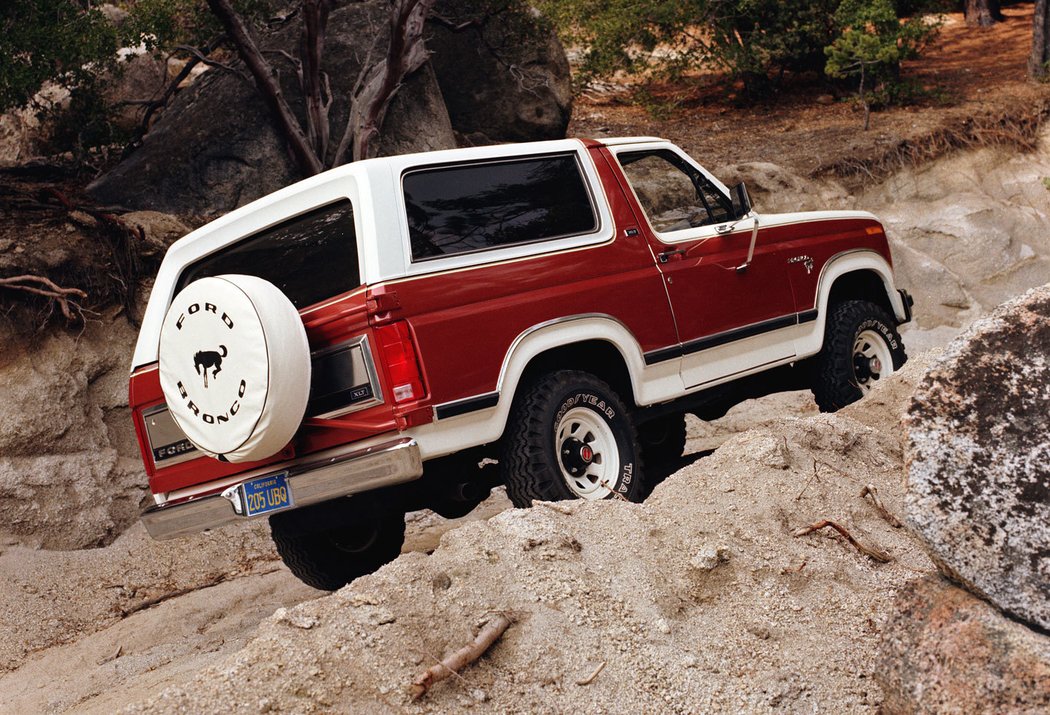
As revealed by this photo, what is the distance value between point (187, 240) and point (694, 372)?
109 inches

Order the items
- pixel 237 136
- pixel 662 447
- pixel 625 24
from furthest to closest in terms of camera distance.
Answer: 1. pixel 625 24
2. pixel 237 136
3. pixel 662 447

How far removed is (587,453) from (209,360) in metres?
1.82

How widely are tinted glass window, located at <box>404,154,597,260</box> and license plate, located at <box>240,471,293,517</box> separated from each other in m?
1.15

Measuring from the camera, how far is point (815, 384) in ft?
22.6

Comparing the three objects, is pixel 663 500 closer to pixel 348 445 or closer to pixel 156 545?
pixel 348 445

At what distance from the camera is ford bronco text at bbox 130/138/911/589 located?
4.53m

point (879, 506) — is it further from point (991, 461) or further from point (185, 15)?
point (185, 15)

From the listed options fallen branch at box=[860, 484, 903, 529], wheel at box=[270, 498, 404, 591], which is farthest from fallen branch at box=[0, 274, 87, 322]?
fallen branch at box=[860, 484, 903, 529]

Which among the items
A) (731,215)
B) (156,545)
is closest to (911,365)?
(731,215)

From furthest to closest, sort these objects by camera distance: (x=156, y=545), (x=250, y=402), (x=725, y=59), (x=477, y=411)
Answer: (x=725, y=59), (x=156, y=545), (x=477, y=411), (x=250, y=402)

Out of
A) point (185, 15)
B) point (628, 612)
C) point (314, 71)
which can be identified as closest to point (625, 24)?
point (314, 71)

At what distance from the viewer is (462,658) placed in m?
3.44

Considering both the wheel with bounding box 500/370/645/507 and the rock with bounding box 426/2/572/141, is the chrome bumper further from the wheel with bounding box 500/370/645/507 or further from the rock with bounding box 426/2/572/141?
the rock with bounding box 426/2/572/141

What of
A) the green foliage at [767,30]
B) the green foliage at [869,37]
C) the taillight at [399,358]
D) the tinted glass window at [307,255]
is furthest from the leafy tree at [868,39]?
the taillight at [399,358]
